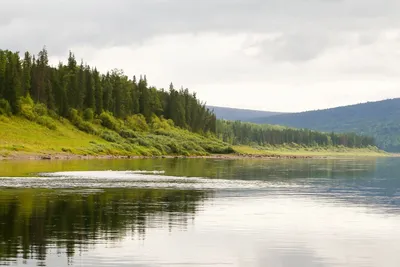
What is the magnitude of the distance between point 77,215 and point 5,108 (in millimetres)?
142775

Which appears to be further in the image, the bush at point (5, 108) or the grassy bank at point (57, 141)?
the bush at point (5, 108)

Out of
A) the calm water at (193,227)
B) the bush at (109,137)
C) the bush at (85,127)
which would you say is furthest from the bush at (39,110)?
the calm water at (193,227)

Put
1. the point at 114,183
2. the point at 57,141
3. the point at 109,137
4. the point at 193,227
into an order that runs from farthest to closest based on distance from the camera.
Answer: the point at 109,137, the point at 57,141, the point at 114,183, the point at 193,227

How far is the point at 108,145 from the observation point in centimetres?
18300

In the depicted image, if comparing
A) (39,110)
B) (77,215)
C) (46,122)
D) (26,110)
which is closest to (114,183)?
(77,215)

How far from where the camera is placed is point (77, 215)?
4147 centimetres

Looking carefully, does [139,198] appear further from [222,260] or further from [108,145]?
[108,145]

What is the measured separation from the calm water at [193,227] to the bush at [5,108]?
11555cm

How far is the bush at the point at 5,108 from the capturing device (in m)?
176

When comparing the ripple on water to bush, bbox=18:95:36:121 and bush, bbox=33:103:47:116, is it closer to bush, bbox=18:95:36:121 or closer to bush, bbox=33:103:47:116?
bush, bbox=18:95:36:121

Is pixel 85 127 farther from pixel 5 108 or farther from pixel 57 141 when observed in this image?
pixel 57 141

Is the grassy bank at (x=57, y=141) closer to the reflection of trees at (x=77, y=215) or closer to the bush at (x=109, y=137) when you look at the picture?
the bush at (x=109, y=137)

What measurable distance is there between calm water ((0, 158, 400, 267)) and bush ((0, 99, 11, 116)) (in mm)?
115555

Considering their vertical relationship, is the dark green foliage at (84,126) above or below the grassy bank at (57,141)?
above
